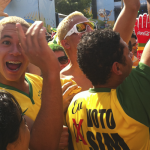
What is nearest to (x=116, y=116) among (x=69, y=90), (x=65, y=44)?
(x=69, y=90)

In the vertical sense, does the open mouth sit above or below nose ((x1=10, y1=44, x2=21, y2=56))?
below

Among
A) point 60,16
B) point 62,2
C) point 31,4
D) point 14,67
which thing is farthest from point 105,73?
point 62,2

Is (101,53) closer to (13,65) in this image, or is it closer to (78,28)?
(13,65)

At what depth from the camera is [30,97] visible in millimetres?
1661

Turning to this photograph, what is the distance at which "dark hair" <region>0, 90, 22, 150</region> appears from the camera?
850mm

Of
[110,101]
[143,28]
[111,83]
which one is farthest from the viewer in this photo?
[143,28]

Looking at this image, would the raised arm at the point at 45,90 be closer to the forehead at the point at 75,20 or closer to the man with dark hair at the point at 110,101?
the man with dark hair at the point at 110,101

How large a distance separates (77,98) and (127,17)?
3.02ft

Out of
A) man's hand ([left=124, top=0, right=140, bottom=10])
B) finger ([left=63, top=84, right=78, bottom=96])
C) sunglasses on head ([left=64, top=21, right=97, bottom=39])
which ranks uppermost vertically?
man's hand ([left=124, top=0, right=140, bottom=10])

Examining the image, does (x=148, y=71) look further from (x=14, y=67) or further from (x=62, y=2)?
(x=62, y=2)

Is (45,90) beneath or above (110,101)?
above

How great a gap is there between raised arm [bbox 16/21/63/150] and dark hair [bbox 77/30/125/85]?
0.29 m

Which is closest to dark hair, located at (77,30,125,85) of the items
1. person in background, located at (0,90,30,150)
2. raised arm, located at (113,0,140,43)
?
raised arm, located at (113,0,140,43)

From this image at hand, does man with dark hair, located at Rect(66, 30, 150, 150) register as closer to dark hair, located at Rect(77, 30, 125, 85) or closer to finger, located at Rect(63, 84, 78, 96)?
dark hair, located at Rect(77, 30, 125, 85)
